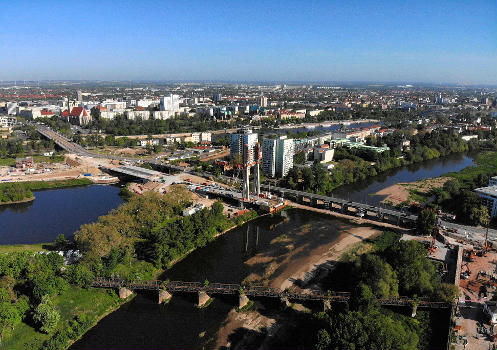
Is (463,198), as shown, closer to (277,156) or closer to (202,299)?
(277,156)

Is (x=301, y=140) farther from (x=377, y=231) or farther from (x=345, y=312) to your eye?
(x=345, y=312)

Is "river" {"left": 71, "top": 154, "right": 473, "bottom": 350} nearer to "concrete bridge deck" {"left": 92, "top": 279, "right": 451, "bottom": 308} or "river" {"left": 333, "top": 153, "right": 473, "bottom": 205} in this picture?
"concrete bridge deck" {"left": 92, "top": 279, "right": 451, "bottom": 308}

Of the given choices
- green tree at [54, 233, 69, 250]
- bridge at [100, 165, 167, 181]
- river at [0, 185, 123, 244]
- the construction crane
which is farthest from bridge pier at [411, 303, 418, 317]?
bridge at [100, 165, 167, 181]

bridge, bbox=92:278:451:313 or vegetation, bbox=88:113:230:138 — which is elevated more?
vegetation, bbox=88:113:230:138

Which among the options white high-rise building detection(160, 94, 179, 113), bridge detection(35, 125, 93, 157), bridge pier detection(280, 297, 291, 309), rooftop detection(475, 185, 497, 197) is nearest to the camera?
bridge pier detection(280, 297, 291, 309)

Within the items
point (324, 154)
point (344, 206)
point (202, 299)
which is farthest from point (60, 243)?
point (324, 154)

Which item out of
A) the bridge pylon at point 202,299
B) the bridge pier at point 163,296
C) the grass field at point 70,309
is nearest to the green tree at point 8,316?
the grass field at point 70,309
